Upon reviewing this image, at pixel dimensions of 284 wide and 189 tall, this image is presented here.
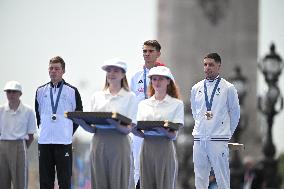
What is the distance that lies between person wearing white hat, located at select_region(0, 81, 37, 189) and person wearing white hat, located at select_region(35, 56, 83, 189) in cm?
81

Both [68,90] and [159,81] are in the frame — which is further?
[68,90]

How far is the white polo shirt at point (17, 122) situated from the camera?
17953mm

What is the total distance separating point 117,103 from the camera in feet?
48.1

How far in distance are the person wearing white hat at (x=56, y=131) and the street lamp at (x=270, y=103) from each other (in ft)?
53.8

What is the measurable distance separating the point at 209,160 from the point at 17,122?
318 cm

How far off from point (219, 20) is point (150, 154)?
306 ft

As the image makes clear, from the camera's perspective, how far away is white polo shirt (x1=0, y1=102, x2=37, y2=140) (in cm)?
1795

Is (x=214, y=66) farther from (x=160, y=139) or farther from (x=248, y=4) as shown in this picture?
(x=248, y=4)

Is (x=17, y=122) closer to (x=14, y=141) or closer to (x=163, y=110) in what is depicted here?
(x=14, y=141)

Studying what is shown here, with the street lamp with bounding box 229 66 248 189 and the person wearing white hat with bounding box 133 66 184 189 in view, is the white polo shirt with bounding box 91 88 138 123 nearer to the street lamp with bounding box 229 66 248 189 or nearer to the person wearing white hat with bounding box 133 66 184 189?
the person wearing white hat with bounding box 133 66 184 189

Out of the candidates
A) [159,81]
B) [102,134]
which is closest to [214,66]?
[159,81]

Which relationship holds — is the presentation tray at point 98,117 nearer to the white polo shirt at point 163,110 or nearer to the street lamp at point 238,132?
the white polo shirt at point 163,110

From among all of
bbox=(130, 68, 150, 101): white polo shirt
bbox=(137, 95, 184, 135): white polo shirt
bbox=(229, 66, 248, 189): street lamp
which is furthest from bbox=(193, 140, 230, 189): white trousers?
bbox=(229, 66, 248, 189): street lamp

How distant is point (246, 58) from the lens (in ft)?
353
